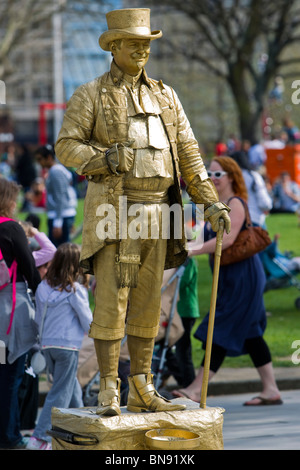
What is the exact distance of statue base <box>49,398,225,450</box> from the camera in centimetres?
544

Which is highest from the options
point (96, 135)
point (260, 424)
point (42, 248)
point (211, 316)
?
point (96, 135)

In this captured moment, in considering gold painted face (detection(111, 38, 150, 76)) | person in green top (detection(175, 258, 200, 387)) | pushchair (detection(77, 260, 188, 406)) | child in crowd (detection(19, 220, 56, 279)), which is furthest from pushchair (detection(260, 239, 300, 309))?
gold painted face (detection(111, 38, 150, 76))

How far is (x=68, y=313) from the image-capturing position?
→ 7234 millimetres

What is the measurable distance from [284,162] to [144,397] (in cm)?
2269

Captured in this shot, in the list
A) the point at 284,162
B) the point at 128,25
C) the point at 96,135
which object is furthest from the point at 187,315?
the point at 284,162

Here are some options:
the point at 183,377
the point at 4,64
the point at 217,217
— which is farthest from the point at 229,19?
the point at 217,217

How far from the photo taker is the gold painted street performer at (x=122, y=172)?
5.53 metres

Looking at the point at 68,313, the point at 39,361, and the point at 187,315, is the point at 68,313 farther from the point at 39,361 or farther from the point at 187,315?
the point at 187,315

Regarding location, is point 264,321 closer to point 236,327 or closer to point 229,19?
point 236,327

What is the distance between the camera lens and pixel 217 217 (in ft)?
18.9

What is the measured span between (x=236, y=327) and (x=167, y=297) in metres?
0.65

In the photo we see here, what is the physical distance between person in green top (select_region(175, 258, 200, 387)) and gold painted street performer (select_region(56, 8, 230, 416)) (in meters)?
3.03

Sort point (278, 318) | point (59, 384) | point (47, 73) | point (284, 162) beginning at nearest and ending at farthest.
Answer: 1. point (59, 384)
2. point (278, 318)
3. point (284, 162)
4. point (47, 73)

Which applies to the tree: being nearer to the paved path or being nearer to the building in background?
the building in background
